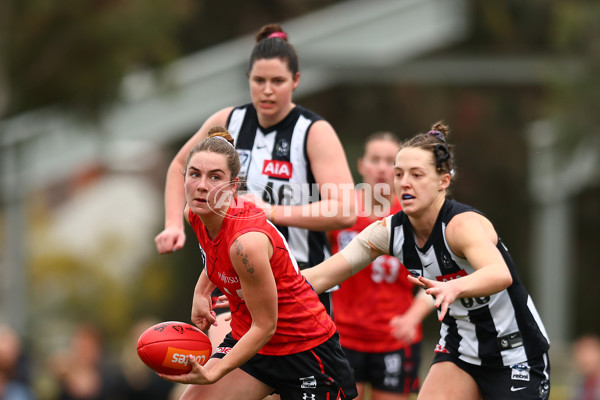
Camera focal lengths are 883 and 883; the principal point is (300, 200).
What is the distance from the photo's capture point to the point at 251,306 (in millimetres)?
4148

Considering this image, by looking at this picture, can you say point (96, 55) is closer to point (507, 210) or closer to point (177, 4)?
point (177, 4)

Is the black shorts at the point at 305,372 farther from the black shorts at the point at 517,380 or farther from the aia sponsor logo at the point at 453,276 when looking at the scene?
the black shorts at the point at 517,380

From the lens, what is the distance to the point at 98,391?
9.31 m

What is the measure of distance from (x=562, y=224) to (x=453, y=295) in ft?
50.1

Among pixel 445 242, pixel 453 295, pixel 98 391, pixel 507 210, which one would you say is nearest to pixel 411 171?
pixel 445 242

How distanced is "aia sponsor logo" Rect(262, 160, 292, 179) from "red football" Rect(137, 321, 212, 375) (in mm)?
1073

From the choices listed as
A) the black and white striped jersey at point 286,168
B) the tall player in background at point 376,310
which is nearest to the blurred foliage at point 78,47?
the tall player in background at point 376,310

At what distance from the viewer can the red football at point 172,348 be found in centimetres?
430

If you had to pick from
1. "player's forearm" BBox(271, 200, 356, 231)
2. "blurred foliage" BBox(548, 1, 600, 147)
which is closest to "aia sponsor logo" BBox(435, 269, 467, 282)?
"player's forearm" BBox(271, 200, 356, 231)

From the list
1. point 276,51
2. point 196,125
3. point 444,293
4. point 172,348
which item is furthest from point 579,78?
point 172,348

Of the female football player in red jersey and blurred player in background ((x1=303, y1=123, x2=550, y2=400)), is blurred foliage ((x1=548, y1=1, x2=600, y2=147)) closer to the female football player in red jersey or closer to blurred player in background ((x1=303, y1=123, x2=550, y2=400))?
blurred player in background ((x1=303, y1=123, x2=550, y2=400))

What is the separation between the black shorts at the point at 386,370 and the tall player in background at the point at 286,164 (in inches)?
53.4

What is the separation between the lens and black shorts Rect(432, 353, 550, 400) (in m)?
4.54

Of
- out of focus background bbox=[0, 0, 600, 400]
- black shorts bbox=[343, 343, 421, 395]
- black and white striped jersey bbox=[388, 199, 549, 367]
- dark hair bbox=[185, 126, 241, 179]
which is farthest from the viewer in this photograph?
out of focus background bbox=[0, 0, 600, 400]
